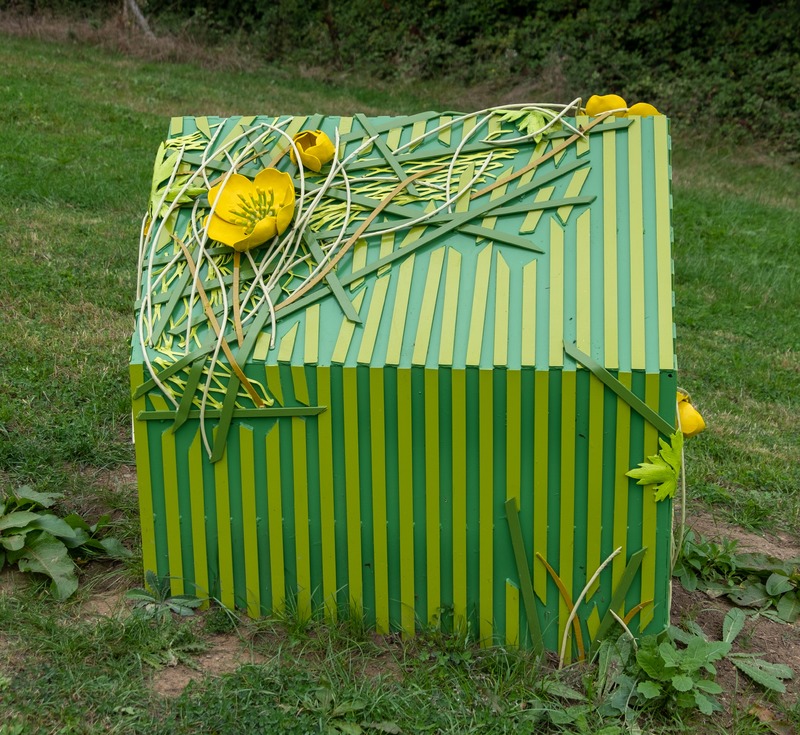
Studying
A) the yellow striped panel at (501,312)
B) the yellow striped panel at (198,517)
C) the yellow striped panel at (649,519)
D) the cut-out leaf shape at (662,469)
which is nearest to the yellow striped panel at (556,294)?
the yellow striped panel at (501,312)

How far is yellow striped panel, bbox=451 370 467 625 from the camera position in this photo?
289 cm

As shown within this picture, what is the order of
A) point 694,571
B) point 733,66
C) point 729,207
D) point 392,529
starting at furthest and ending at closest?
point 733,66, point 729,207, point 694,571, point 392,529

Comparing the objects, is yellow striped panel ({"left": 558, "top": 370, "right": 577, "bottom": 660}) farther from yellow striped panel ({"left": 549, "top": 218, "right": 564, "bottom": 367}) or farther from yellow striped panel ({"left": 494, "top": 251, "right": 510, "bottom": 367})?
yellow striped panel ({"left": 494, "top": 251, "right": 510, "bottom": 367})

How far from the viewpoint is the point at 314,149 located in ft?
11.5

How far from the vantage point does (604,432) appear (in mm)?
2881

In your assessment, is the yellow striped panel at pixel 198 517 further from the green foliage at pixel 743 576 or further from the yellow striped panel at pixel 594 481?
the green foliage at pixel 743 576

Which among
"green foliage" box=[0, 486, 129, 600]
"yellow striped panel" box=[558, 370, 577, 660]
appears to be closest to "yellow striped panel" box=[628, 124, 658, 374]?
"yellow striped panel" box=[558, 370, 577, 660]

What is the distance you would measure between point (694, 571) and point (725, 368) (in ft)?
9.24

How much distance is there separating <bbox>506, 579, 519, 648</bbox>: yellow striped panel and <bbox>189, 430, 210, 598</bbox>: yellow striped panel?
1.00m

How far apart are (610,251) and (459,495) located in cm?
91

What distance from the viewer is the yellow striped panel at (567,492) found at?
2.84 m

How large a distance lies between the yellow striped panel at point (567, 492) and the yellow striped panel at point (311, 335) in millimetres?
747

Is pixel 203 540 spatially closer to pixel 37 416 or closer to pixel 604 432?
pixel 604 432

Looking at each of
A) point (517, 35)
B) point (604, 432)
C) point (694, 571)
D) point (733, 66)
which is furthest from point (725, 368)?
point (517, 35)
